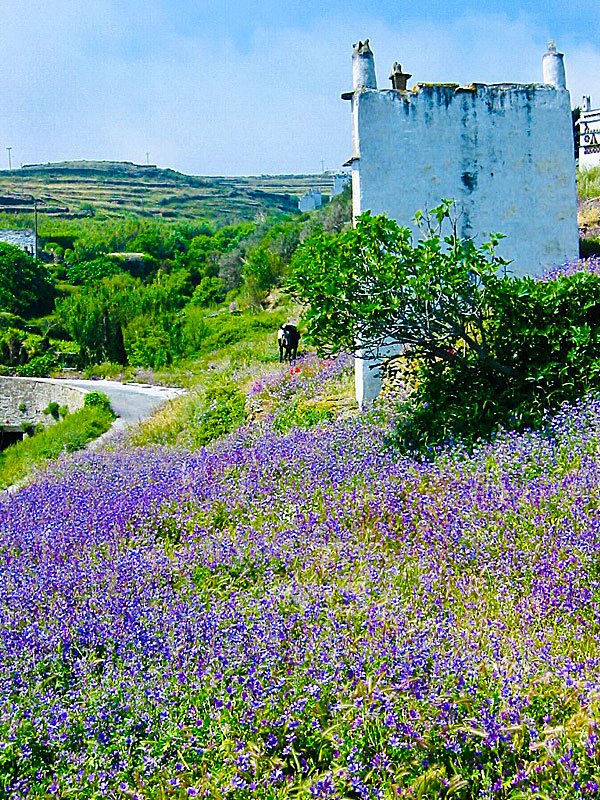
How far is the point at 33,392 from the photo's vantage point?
2933 centimetres

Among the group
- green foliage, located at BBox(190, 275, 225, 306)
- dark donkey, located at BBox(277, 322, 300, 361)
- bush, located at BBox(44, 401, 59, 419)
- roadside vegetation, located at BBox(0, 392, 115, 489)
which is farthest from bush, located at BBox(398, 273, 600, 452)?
green foliage, located at BBox(190, 275, 225, 306)

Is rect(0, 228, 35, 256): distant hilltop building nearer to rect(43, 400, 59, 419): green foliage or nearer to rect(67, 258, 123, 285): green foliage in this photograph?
rect(67, 258, 123, 285): green foliage

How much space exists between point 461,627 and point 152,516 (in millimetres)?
2772

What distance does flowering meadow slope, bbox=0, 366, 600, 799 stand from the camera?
9.32 feet

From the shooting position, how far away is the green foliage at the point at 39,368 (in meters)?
42.6

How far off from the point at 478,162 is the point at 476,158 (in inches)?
2.4

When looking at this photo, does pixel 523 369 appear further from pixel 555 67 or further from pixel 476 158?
pixel 555 67

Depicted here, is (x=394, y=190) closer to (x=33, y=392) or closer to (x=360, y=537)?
(x=360, y=537)

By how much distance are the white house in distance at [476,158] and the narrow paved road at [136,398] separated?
36.3 ft

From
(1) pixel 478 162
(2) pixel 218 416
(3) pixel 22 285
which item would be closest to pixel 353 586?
(1) pixel 478 162

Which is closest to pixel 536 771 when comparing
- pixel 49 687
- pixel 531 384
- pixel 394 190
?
pixel 49 687

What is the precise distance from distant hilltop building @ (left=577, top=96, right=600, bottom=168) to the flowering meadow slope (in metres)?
20.4

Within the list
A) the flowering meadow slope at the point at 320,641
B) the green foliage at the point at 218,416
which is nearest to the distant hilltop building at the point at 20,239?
the green foliage at the point at 218,416

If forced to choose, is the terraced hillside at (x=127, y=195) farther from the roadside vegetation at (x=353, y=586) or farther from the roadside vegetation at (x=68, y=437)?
the roadside vegetation at (x=353, y=586)
